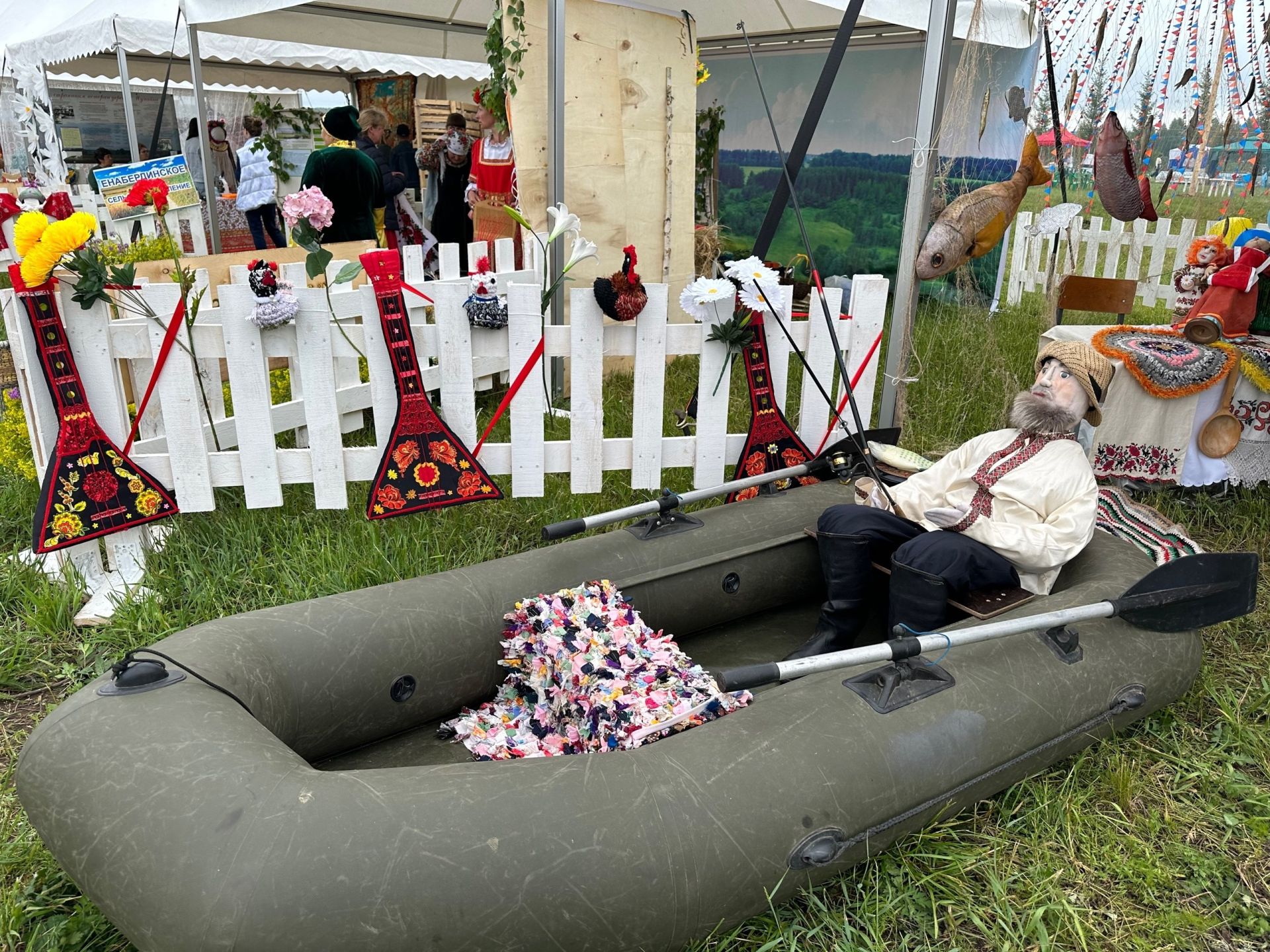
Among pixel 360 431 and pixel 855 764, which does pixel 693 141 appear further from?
pixel 855 764

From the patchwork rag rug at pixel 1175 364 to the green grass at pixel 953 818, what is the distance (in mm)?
722

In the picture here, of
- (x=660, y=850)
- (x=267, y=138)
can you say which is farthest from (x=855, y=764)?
(x=267, y=138)

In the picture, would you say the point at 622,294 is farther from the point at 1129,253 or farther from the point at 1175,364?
the point at 1129,253

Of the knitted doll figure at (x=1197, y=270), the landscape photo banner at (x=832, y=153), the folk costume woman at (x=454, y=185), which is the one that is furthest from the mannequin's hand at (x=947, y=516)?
the folk costume woman at (x=454, y=185)

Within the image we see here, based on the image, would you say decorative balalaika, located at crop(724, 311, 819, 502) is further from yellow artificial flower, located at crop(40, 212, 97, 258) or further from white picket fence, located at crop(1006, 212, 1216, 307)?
white picket fence, located at crop(1006, 212, 1216, 307)

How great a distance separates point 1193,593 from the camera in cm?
250

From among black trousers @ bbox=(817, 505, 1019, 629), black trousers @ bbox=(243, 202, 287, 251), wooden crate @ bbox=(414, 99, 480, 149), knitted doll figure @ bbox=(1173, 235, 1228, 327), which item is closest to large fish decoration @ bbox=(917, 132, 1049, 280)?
knitted doll figure @ bbox=(1173, 235, 1228, 327)

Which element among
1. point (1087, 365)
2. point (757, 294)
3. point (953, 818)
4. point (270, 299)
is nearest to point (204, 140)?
point (270, 299)

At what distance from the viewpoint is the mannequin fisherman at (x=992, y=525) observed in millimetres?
2605

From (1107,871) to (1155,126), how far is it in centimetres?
368

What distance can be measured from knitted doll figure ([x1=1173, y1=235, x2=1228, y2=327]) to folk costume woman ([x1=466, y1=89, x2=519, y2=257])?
4183 millimetres

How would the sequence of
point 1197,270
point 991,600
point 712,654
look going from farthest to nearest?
1. point 1197,270
2. point 712,654
3. point 991,600

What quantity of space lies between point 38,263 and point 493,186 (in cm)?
404

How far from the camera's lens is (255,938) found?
1.46 metres
